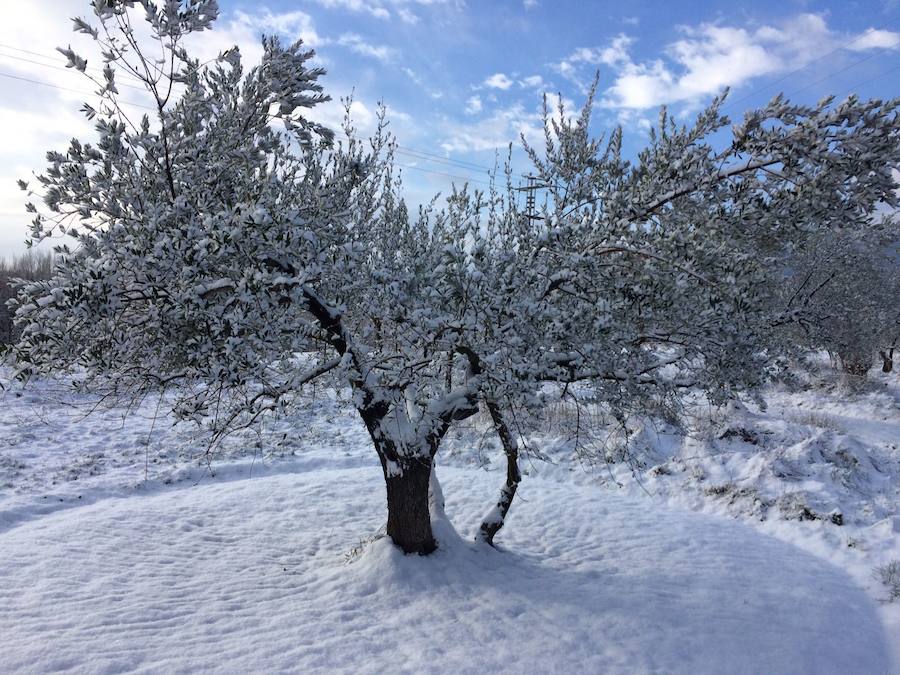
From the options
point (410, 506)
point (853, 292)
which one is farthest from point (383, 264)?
point (853, 292)

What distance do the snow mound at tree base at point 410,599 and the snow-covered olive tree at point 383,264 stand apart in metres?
2.34

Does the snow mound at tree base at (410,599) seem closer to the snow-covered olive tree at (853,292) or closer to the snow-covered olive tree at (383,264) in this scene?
the snow-covered olive tree at (383,264)

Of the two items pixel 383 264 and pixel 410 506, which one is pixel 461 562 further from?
pixel 383 264

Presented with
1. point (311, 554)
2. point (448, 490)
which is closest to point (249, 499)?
point (311, 554)

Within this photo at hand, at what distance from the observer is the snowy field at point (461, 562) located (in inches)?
255

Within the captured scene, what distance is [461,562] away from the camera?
8.50 metres

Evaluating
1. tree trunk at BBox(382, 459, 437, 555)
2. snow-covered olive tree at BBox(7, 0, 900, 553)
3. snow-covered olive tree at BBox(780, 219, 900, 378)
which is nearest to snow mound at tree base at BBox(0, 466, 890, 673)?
tree trunk at BBox(382, 459, 437, 555)

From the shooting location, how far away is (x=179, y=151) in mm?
5672

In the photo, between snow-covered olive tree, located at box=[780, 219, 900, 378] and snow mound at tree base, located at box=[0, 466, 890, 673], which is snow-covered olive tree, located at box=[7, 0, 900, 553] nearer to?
snow mound at tree base, located at box=[0, 466, 890, 673]

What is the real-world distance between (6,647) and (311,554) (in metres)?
4.30

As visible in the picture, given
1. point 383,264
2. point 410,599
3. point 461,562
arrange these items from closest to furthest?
point 383,264
point 410,599
point 461,562

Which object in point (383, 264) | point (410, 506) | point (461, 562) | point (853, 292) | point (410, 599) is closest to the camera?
point (383, 264)

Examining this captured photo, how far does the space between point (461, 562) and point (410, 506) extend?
126cm

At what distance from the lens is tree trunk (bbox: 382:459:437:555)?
8.21 meters
